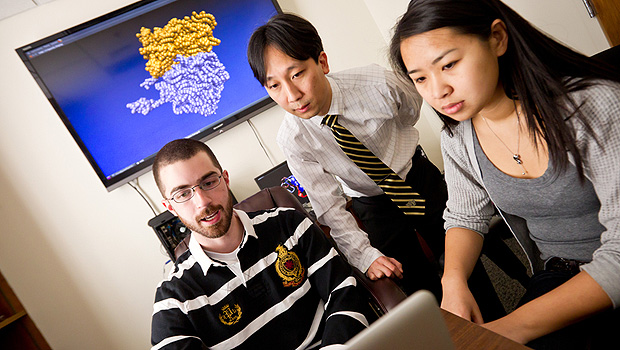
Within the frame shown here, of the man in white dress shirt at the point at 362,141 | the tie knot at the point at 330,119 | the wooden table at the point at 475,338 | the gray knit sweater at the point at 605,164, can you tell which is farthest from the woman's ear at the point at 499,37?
the tie knot at the point at 330,119

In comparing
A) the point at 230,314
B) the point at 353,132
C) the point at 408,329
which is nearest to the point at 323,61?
the point at 353,132

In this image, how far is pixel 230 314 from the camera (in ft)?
4.53

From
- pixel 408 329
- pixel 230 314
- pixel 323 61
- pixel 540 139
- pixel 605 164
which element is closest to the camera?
pixel 408 329

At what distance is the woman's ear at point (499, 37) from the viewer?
971mm

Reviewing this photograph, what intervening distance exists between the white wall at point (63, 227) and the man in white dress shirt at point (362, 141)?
135cm

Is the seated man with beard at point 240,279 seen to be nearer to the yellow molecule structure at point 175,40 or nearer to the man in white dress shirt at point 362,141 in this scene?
the man in white dress shirt at point 362,141

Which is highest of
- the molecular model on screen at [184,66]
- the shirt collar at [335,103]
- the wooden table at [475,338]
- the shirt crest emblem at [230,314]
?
the molecular model on screen at [184,66]

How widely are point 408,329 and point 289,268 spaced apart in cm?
96

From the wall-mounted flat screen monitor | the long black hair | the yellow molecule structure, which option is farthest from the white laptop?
the yellow molecule structure

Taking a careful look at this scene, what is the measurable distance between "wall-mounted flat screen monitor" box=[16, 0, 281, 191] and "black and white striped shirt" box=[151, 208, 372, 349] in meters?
1.39

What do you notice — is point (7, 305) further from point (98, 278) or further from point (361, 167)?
point (361, 167)

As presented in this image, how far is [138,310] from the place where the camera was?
2.68 meters

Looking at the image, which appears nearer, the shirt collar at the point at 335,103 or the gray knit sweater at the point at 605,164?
the gray knit sweater at the point at 605,164

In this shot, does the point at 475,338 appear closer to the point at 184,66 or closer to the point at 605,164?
the point at 605,164
